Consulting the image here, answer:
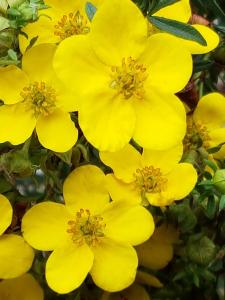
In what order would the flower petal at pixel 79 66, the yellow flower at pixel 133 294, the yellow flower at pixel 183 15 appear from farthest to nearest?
the yellow flower at pixel 133 294 < the yellow flower at pixel 183 15 < the flower petal at pixel 79 66

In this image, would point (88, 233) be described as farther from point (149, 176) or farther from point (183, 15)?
point (183, 15)

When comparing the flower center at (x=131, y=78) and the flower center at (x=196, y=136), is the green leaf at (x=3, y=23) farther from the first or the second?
the flower center at (x=196, y=136)

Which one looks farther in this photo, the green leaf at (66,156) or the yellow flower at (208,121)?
the yellow flower at (208,121)

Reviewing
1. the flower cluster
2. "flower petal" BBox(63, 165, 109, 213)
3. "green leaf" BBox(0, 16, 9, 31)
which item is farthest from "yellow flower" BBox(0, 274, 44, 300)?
"green leaf" BBox(0, 16, 9, 31)

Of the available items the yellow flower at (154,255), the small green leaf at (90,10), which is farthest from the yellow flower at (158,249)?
the small green leaf at (90,10)

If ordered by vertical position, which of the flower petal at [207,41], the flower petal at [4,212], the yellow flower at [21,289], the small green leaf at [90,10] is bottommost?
the yellow flower at [21,289]

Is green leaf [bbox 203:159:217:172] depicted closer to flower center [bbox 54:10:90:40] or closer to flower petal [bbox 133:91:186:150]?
flower petal [bbox 133:91:186:150]

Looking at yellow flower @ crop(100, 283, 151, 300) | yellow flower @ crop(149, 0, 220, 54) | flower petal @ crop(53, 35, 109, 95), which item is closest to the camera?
flower petal @ crop(53, 35, 109, 95)
